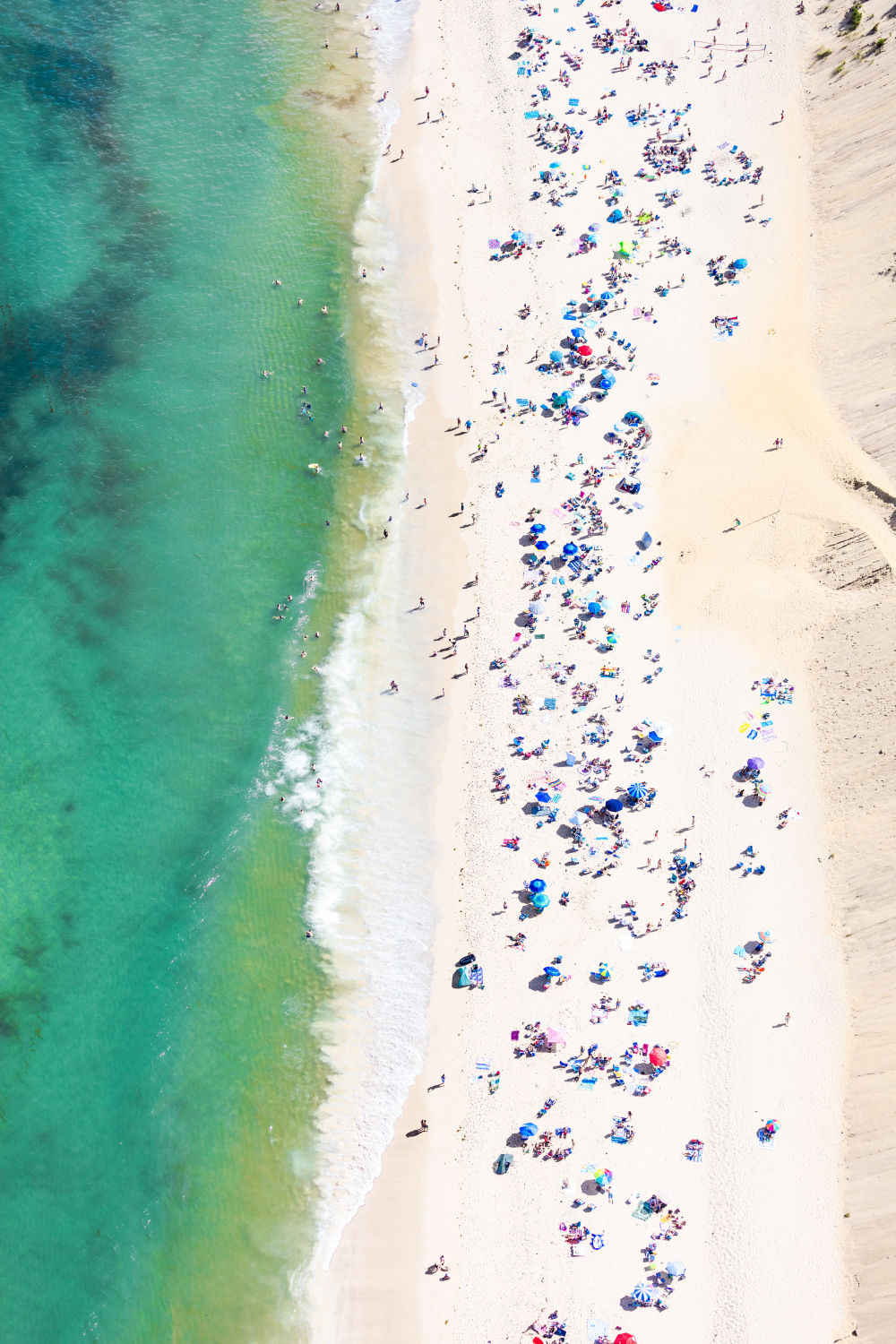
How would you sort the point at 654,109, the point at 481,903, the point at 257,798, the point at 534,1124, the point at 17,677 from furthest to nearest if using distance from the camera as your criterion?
the point at 654,109 < the point at 17,677 < the point at 257,798 < the point at 481,903 < the point at 534,1124

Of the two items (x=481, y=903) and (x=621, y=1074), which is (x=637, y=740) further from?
(x=621, y=1074)

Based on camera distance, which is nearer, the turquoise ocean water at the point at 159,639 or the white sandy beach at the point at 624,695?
the white sandy beach at the point at 624,695

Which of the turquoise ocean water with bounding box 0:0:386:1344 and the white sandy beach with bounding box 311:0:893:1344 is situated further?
the turquoise ocean water with bounding box 0:0:386:1344

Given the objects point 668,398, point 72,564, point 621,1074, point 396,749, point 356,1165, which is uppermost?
point 668,398

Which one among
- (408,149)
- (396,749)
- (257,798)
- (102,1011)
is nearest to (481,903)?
(396,749)
